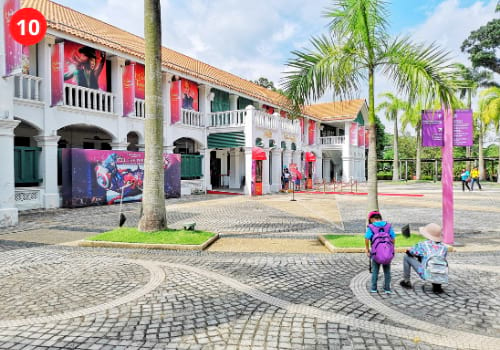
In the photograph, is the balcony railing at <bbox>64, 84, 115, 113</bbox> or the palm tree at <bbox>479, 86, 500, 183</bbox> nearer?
the balcony railing at <bbox>64, 84, 115, 113</bbox>

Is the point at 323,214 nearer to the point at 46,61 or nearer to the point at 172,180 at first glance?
the point at 172,180

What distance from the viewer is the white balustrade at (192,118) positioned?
20.6m

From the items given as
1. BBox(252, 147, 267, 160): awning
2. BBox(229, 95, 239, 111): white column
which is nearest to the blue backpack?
BBox(252, 147, 267, 160): awning

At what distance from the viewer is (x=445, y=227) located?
814cm

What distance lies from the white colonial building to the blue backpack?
503 cm

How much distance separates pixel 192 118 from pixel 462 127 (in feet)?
51.8

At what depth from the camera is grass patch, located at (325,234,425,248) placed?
7591 millimetres

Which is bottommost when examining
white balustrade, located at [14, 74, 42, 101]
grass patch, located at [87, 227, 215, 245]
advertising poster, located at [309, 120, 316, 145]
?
grass patch, located at [87, 227, 215, 245]

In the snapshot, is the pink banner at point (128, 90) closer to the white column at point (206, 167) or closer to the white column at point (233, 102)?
the white column at point (206, 167)

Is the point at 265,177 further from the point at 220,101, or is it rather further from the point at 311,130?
the point at 311,130

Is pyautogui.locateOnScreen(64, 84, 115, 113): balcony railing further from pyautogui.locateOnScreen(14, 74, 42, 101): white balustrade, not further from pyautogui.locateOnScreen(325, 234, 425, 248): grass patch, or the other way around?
pyautogui.locateOnScreen(325, 234, 425, 248): grass patch

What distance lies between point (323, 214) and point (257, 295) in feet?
28.5

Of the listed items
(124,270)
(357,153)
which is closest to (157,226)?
(124,270)

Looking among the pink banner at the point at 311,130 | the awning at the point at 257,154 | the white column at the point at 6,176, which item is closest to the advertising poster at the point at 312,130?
the pink banner at the point at 311,130
